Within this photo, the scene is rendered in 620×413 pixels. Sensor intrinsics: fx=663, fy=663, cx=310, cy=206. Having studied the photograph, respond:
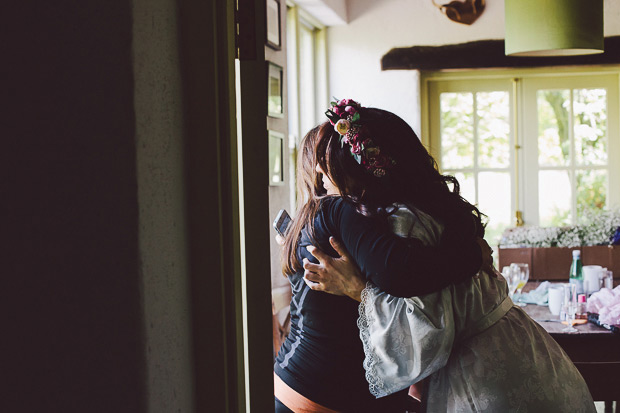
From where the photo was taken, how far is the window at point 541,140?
5.25 m

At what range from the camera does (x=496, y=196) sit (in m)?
5.37

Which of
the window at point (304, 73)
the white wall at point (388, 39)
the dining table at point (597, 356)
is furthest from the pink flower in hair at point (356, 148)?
the white wall at point (388, 39)

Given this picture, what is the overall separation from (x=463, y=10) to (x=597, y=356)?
3368 mm

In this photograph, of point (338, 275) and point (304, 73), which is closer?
point (338, 275)

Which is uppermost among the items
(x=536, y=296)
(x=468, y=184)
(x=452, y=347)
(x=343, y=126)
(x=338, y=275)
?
(x=343, y=126)

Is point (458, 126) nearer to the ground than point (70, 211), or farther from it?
farther from it

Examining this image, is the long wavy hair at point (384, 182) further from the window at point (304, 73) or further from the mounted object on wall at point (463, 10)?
the mounted object on wall at point (463, 10)

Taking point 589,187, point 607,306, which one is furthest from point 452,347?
point 589,187

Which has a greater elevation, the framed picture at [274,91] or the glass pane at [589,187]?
the framed picture at [274,91]

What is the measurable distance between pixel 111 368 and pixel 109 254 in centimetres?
15

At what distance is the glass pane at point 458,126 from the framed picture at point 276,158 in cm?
182

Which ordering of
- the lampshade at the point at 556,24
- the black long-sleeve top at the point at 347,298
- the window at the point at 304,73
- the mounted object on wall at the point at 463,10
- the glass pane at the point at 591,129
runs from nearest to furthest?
1. the black long-sleeve top at the point at 347,298
2. the lampshade at the point at 556,24
3. the window at the point at 304,73
4. the mounted object on wall at the point at 463,10
5. the glass pane at the point at 591,129

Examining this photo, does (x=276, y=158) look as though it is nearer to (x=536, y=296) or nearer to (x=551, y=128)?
(x=536, y=296)

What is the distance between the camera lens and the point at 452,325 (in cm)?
138
